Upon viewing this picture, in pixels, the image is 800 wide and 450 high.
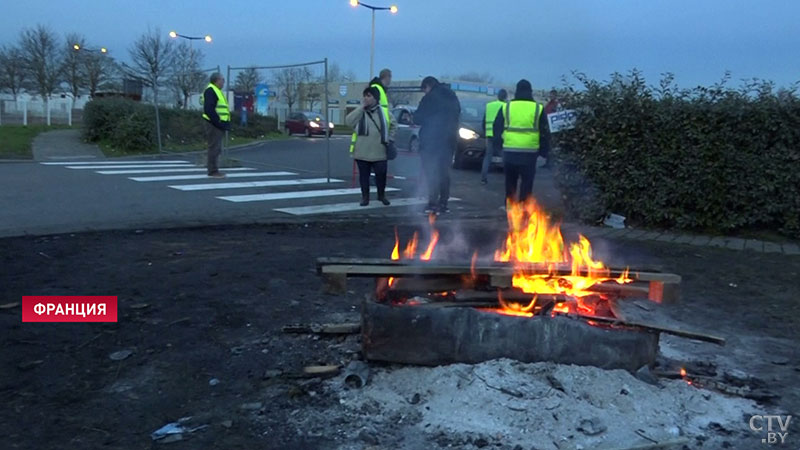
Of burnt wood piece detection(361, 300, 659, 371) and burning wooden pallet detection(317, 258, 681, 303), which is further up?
burning wooden pallet detection(317, 258, 681, 303)

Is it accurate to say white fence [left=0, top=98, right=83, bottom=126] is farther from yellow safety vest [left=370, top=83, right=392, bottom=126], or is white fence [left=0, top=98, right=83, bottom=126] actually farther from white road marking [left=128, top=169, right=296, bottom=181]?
yellow safety vest [left=370, top=83, right=392, bottom=126]

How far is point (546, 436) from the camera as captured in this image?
3492 mm

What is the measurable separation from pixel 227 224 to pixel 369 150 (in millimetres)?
2690

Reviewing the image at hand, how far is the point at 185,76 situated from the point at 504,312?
2616 centimetres

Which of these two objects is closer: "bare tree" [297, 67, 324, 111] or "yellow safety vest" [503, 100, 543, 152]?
"yellow safety vest" [503, 100, 543, 152]

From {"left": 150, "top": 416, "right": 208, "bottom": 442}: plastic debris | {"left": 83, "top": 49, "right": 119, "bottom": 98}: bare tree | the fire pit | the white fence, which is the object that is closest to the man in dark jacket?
the fire pit

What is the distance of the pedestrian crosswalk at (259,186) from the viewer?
1145 centimetres

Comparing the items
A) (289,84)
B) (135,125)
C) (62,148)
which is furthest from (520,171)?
(289,84)

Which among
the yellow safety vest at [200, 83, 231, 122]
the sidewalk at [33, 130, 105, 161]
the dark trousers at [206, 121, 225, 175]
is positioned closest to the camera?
the yellow safety vest at [200, 83, 231, 122]

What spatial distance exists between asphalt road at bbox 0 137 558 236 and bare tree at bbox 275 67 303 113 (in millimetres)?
47468

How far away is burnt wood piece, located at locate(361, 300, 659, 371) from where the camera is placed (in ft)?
13.2

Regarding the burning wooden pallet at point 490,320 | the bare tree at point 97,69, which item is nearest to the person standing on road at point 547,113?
the burning wooden pallet at point 490,320

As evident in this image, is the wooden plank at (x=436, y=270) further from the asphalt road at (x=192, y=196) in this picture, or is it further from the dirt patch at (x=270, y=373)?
the asphalt road at (x=192, y=196)

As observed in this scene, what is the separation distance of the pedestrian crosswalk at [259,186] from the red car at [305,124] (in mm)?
23302
